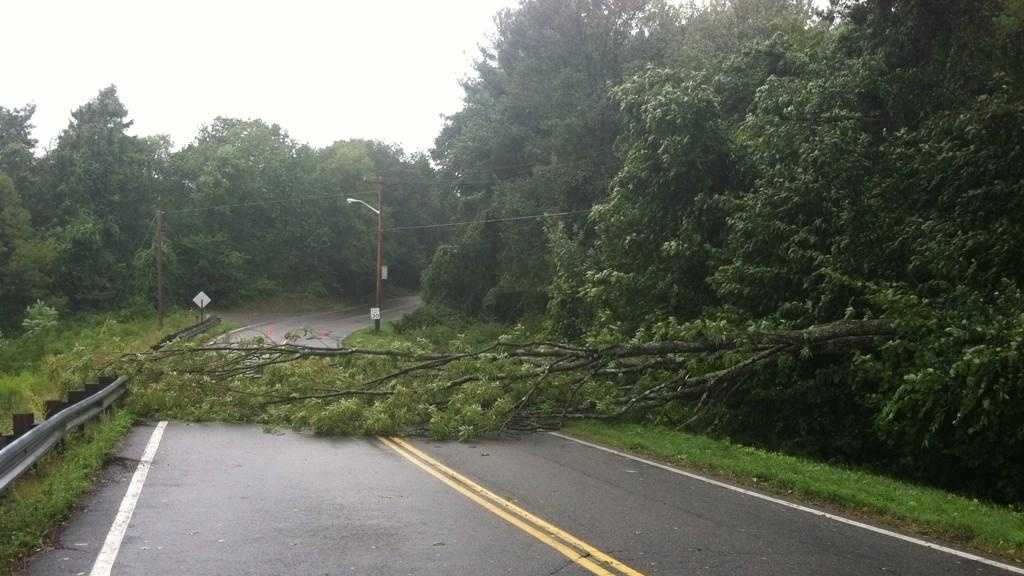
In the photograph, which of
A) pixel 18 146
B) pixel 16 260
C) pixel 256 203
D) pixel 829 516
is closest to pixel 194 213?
pixel 256 203

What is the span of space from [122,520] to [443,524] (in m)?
2.77

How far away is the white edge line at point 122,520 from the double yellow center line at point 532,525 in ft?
10.3

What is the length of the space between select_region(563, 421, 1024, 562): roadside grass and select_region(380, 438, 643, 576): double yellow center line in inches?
128

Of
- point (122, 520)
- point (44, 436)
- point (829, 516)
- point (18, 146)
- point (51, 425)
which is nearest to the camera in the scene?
point (122, 520)

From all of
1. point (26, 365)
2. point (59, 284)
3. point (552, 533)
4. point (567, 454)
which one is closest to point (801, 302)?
point (567, 454)

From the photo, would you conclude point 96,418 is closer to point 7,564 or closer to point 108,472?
point 108,472

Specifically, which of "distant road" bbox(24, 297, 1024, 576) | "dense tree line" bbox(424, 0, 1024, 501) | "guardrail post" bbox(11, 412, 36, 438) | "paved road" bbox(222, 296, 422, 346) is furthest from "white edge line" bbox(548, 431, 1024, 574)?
"paved road" bbox(222, 296, 422, 346)

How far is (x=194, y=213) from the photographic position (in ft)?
234

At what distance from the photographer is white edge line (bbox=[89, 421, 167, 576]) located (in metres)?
6.30

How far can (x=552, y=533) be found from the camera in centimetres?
743

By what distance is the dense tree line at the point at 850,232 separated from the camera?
40.9ft

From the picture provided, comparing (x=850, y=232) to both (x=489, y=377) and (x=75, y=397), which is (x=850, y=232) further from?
(x=75, y=397)

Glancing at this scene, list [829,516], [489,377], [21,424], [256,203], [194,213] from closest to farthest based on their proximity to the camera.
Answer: [829,516] < [21,424] < [489,377] < [194,213] < [256,203]

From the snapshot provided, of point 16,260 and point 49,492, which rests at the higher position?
point 16,260
